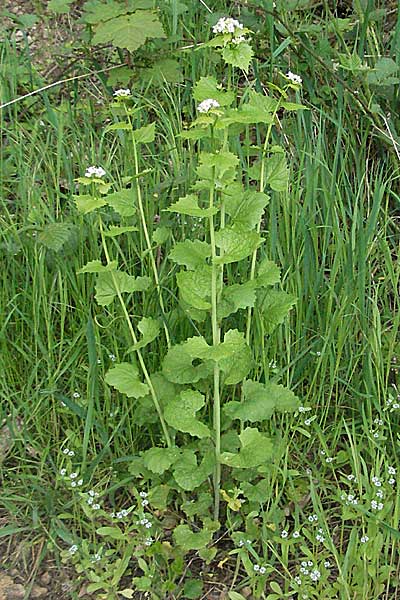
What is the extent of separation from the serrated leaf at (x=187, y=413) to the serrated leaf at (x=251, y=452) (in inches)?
3.6

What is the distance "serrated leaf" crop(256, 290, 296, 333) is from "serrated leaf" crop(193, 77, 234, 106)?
47 centimetres

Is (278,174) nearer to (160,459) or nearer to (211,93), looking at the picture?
(211,93)

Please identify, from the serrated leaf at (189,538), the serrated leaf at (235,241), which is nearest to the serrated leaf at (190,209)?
the serrated leaf at (235,241)

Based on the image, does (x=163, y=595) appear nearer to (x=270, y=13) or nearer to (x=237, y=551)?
(x=237, y=551)

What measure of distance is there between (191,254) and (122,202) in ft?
0.74

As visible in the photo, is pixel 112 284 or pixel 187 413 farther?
pixel 112 284

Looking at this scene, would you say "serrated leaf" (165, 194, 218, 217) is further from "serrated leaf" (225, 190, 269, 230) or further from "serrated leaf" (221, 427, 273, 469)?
"serrated leaf" (221, 427, 273, 469)

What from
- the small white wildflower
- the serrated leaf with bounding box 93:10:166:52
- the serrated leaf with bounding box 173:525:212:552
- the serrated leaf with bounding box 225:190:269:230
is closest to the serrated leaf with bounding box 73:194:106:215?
the serrated leaf with bounding box 225:190:269:230

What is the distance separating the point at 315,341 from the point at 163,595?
0.75 metres

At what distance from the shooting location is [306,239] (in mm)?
2301

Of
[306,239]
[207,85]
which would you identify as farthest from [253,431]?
[207,85]

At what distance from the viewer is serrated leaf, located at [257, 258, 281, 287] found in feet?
6.50

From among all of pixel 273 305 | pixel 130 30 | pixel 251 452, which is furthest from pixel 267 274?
pixel 130 30

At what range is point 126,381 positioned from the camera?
2.01 m
